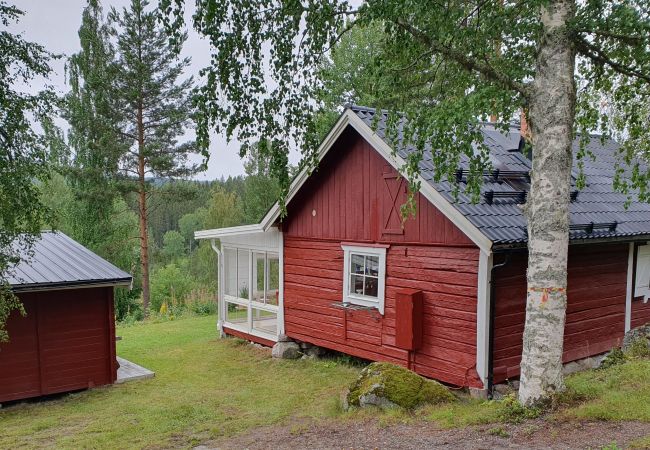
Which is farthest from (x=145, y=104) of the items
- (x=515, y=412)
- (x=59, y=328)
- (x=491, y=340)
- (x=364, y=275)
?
(x=515, y=412)

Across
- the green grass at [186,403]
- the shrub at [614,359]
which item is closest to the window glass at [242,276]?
the green grass at [186,403]

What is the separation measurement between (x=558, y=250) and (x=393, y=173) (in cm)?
395

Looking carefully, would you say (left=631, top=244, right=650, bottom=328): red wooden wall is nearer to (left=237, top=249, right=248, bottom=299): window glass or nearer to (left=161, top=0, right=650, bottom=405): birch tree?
(left=161, top=0, right=650, bottom=405): birch tree

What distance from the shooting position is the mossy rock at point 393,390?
680 centimetres

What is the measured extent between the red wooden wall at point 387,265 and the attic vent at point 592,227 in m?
1.75

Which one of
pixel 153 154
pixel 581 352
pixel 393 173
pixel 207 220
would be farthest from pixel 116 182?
pixel 581 352

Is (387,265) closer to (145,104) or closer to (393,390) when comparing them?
(393,390)

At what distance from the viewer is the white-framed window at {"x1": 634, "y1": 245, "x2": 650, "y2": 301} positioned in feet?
32.8

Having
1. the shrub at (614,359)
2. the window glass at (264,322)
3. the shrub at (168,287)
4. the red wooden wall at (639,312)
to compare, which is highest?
the red wooden wall at (639,312)

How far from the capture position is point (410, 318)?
845cm

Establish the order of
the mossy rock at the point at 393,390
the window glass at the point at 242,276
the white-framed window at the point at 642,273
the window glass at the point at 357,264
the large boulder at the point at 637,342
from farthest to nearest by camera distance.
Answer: the window glass at the point at 242,276 < the white-framed window at the point at 642,273 < the window glass at the point at 357,264 < the large boulder at the point at 637,342 < the mossy rock at the point at 393,390

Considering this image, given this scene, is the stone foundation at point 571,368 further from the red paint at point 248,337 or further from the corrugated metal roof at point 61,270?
the corrugated metal roof at point 61,270

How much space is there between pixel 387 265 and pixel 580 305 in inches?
129

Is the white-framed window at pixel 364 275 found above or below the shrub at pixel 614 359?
above
